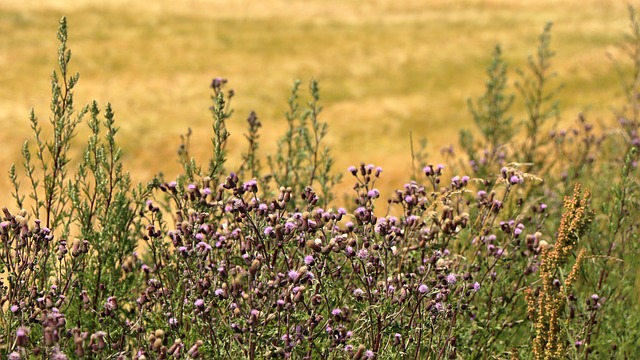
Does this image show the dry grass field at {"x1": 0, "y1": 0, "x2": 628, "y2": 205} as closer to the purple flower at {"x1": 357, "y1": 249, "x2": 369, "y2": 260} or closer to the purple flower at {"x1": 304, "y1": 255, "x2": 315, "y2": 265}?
the purple flower at {"x1": 357, "y1": 249, "x2": 369, "y2": 260}

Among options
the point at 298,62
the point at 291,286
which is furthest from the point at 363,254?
the point at 298,62

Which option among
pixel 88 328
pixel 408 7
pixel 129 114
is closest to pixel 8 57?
pixel 129 114

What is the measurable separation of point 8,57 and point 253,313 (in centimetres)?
3223

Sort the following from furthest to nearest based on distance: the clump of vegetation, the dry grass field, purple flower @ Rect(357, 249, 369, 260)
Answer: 1. the dry grass field
2. purple flower @ Rect(357, 249, 369, 260)
3. the clump of vegetation

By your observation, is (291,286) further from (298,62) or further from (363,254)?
(298,62)

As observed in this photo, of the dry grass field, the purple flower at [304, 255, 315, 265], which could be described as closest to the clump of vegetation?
the purple flower at [304, 255, 315, 265]

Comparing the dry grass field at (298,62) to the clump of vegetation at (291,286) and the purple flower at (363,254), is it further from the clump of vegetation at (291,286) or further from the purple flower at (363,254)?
the purple flower at (363,254)

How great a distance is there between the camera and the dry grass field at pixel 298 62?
22.5m

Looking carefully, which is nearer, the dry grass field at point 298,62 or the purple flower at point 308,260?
the purple flower at point 308,260

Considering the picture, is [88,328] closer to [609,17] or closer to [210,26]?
[210,26]

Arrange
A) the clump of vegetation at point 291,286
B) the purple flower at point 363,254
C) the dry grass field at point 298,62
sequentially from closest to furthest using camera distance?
the clump of vegetation at point 291,286 < the purple flower at point 363,254 < the dry grass field at point 298,62

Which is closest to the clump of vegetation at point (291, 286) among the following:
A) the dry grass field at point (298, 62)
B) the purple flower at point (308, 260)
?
the purple flower at point (308, 260)

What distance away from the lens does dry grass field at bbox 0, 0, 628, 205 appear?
885 inches

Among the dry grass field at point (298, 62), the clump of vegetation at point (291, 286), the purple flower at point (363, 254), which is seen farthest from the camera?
the dry grass field at point (298, 62)
